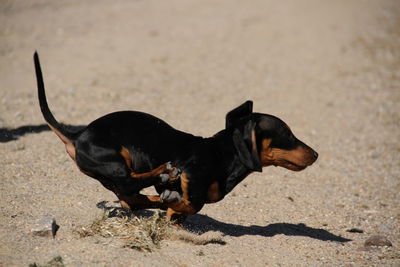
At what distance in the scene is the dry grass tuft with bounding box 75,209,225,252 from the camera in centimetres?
555

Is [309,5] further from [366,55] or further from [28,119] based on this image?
[28,119]

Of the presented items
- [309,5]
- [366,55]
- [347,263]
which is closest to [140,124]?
[347,263]

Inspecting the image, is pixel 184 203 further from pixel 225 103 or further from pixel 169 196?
pixel 225 103

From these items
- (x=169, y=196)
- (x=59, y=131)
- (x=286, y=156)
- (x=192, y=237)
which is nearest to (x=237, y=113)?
(x=286, y=156)

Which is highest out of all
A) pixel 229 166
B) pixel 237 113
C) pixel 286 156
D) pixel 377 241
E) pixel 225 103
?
pixel 225 103

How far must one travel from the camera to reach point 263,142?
20.0 ft

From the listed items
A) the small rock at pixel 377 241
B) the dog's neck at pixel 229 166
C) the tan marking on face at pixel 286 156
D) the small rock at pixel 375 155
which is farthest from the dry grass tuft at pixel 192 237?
the small rock at pixel 375 155

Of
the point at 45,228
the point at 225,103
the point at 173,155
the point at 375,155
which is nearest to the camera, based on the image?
the point at 45,228

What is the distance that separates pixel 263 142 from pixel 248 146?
20cm

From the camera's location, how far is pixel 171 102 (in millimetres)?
12148

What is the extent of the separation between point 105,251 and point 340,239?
3.02 m

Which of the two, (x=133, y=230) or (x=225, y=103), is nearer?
(x=133, y=230)

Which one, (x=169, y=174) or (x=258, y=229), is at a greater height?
(x=169, y=174)

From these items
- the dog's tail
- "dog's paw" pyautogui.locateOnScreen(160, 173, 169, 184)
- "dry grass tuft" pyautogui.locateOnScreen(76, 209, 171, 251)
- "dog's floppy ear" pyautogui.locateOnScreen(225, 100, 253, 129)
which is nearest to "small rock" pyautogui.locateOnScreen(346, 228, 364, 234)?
"dog's floppy ear" pyautogui.locateOnScreen(225, 100, 253, 129)
